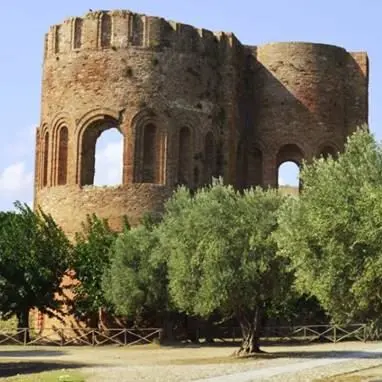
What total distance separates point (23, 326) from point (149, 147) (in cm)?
924

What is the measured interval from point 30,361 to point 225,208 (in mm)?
7100

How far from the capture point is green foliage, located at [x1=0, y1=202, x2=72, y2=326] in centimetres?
3525

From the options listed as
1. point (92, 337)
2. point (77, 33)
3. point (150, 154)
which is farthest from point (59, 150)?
point (92, 337)

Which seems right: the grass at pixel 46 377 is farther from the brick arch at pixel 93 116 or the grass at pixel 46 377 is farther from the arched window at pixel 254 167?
the arched window at pixel 254 167

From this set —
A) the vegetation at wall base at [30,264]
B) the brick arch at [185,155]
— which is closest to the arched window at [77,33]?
the brick arch at [185,155]

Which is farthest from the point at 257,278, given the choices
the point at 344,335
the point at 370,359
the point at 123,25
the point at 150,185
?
the point at 123,25

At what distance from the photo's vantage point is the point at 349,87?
150ft

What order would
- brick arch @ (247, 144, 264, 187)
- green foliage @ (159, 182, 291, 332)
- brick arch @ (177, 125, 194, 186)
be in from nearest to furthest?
green foliage @ (159, 182, 291, 332) < brick arch @ (177, 125, 194, 186) < brick arch @ (247, 144, 264, 187)

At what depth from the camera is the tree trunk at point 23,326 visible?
3560cm

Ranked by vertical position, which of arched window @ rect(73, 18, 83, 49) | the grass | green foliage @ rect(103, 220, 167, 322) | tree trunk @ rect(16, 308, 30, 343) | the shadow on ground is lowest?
the shadow on ground

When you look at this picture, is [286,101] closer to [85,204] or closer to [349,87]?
[349,87]

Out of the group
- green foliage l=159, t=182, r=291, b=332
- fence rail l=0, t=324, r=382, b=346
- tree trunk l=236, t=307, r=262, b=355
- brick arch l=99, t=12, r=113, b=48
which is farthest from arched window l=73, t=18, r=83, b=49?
tree trunk l=236, t=307, r=262, b=355

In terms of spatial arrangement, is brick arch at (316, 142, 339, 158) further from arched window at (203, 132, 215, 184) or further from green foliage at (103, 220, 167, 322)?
green foliage at (103, 220, 167, 322)

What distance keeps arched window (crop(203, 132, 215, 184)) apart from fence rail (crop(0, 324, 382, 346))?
7.07m
